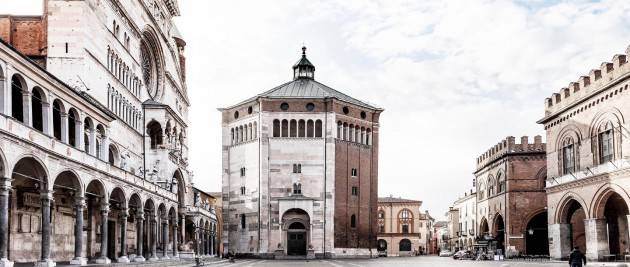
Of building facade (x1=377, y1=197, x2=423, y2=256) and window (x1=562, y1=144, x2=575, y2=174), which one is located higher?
window (x1=562, y1=144, x2=575, y2=174)

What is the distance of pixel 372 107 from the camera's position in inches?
3472

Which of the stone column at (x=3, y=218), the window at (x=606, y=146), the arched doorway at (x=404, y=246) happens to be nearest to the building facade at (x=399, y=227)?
the arched doorway at (x=404, y=246)

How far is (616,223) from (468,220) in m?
54.2

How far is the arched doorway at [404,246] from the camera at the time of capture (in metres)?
131

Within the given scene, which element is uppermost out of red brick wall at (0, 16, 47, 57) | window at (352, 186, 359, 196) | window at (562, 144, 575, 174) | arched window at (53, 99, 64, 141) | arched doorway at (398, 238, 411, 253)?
red brick wall at (0, 16, 47, 57)

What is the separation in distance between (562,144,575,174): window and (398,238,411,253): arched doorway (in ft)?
258

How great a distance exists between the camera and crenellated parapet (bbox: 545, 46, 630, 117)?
4448cm

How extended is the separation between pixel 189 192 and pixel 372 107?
1143 inches

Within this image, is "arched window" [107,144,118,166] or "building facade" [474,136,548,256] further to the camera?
"building facade" [474,136,548,256]

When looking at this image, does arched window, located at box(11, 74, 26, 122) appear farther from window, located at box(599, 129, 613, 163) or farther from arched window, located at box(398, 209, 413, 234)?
arched window, located at box(398, 209, 413, 234)

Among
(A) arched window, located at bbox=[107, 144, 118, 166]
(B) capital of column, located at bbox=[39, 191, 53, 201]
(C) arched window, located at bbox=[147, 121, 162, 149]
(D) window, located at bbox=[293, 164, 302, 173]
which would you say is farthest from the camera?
(D) window, located at bbox=[293, 164, 302, 173]

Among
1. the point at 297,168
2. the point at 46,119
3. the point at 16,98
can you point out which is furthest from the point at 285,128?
the point at 46,119

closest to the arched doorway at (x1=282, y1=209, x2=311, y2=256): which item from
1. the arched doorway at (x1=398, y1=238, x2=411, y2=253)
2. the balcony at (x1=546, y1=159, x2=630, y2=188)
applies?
the balcony at (x1=546, y1=159, x2=630, y2=188)

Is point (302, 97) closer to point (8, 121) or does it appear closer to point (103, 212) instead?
point (103, 212)
